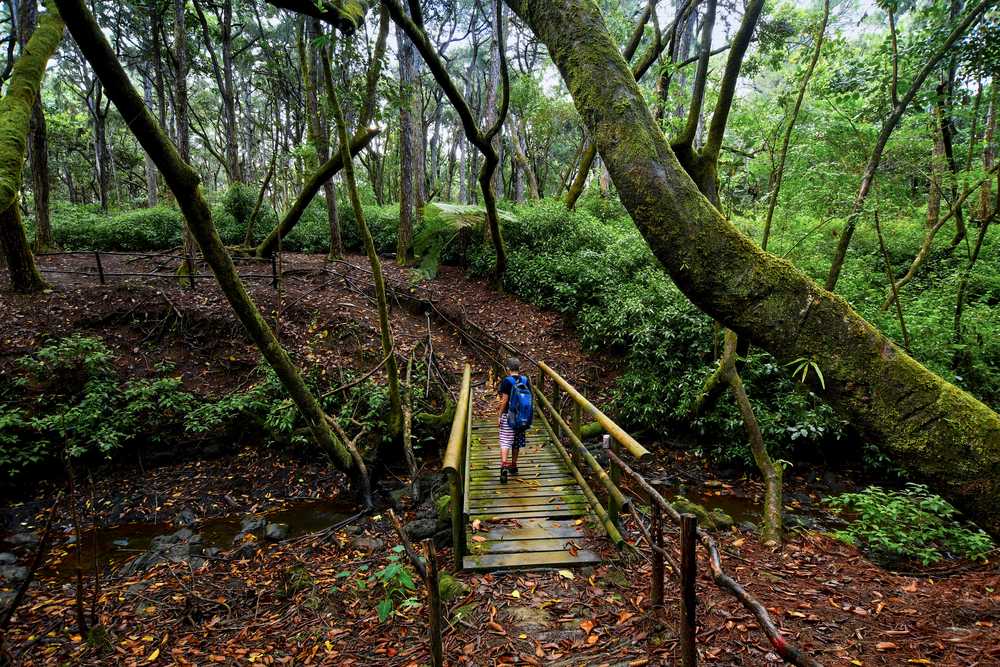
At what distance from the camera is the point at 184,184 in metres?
4.98

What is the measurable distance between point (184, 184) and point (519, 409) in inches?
182

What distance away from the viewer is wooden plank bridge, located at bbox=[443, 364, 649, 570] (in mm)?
4328

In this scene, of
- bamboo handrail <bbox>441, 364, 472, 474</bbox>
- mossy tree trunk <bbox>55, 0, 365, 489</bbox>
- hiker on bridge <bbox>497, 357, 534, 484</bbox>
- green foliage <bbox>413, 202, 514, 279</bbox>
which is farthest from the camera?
green foliage <bbox>413, 202, 514, 279</bbox>

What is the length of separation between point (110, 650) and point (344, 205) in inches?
679

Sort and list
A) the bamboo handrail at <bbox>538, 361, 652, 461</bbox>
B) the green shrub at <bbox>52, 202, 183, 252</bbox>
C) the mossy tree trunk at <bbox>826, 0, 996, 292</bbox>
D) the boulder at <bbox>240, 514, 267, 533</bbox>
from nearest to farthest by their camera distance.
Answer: the bamboo handrail at <bbox>538, 361, 652, 461</bbox>
the mossy tree trunk at <bbox>826, 0, 996, 292</bbox>
the boulder at <bbox>240, 514, 267, 533</bbox>
the green shrub at <bbox>52, 202, 183, 252</bbox>

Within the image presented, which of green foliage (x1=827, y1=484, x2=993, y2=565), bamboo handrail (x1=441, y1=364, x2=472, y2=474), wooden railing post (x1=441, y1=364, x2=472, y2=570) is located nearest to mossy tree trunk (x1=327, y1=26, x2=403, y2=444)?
bamboo handrail (x1=441, y1=364, x2=472, y2=474)

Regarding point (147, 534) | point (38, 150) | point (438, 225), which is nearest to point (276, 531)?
point (147, 534)

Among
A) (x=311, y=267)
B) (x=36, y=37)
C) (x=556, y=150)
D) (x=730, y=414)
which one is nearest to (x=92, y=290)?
(x=311, y=267)

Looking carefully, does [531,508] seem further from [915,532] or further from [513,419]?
[915,532]

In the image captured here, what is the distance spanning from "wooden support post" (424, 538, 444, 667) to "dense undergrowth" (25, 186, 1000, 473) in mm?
7242

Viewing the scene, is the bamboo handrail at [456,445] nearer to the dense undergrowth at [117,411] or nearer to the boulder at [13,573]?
the dense undergrowth at [117,411]

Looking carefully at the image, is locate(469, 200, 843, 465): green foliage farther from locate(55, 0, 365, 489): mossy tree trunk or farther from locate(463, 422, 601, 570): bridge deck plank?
locate(55, 0, 365, 489): mossy tree trunk

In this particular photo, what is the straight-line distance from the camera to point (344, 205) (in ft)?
63.0

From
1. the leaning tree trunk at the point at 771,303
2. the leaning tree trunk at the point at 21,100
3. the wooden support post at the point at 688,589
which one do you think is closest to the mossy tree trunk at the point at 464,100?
the leaning tree trunk at the point at 771,303
